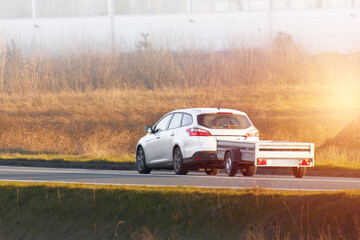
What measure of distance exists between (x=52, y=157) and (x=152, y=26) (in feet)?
85.1

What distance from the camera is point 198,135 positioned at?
62.4 ft

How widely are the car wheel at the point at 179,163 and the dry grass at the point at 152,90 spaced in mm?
18303

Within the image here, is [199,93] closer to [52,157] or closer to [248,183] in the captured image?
[52,157]

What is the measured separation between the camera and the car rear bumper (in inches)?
745

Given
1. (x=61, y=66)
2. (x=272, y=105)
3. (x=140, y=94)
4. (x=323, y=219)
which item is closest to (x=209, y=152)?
(x=323, y=219)

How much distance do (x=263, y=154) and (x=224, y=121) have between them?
2.47 meters

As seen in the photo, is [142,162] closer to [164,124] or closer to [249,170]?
[164,124]

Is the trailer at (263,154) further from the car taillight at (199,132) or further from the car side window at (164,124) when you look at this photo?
the car side window at (164,124)

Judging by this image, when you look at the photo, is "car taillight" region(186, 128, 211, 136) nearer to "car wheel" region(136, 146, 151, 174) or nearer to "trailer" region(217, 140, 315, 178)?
"trailer" region(217, 140, 315, 178)

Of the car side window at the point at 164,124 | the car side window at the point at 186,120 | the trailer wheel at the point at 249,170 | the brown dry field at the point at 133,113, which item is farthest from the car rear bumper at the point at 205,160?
the brown dry field at the point at 133,113

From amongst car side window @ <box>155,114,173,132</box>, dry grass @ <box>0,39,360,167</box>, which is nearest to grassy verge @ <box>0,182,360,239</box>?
car side window @ <box>155,114,173,132</box>

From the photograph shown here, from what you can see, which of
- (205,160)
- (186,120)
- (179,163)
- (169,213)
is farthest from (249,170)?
(169,213)

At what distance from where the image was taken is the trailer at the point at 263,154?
1733 cm

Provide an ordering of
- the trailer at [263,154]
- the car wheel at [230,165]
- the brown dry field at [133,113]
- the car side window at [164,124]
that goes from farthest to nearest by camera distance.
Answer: the brown dry field at [133,113]
the car side window at [164,124]
the car wheel at [230,165]
the trailer at [263,154]
